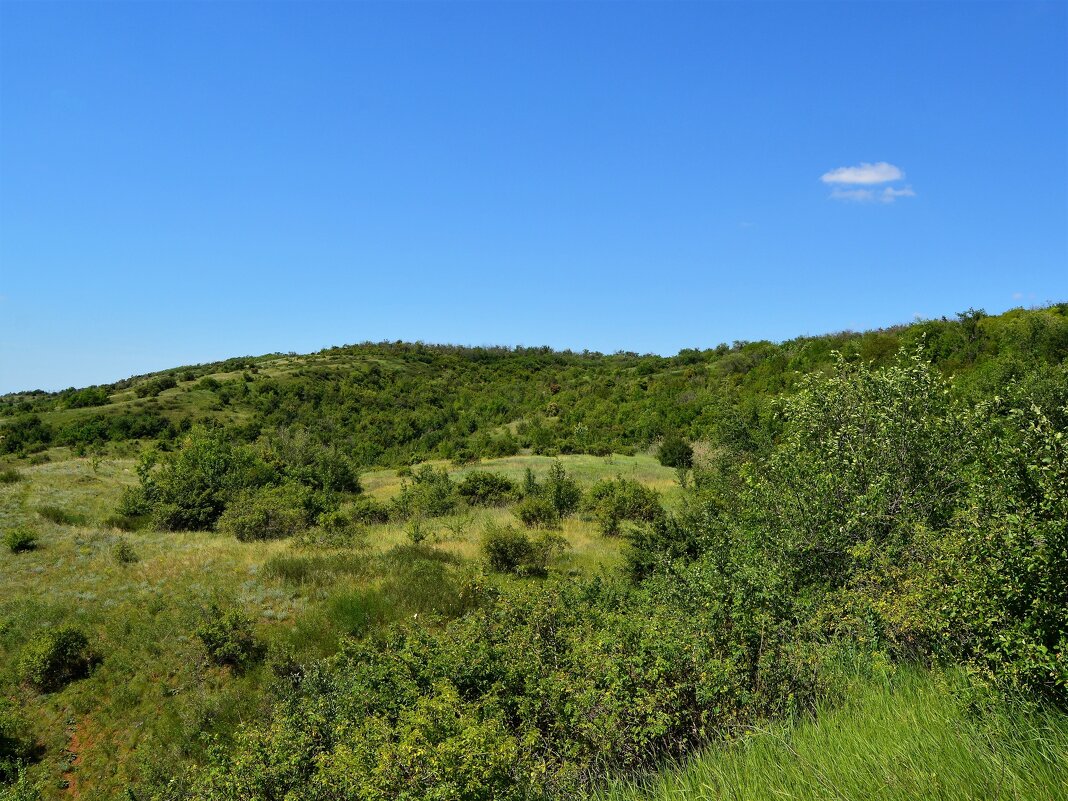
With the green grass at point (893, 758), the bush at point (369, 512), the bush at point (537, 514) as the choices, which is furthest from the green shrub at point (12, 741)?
the bush at point (537, 514)

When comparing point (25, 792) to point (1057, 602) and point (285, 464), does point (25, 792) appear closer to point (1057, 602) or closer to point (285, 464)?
point (1057, 602)

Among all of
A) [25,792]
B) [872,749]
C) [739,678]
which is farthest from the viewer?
[25,792]

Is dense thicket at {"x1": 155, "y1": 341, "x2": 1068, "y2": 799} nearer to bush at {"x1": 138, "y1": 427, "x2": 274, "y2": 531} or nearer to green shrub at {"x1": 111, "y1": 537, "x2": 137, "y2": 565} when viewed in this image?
green shrub at {"x1": 111, "y1": 537, "x2": 137, "y2": 565}

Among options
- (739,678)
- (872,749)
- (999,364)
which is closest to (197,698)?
(739,678)

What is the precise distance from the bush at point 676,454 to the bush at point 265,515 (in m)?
25.2

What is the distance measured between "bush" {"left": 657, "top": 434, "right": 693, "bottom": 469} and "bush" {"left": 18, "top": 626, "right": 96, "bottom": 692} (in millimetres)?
35036

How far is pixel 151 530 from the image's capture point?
26906 millimetres

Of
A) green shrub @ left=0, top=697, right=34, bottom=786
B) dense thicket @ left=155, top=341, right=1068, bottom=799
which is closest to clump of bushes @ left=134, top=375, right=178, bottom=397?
green shrub @ left=0, top=697, right=34, bottom=786

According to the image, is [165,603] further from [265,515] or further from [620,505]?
[620,505]

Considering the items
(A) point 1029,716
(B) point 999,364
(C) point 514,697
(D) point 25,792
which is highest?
(B) point 999,364

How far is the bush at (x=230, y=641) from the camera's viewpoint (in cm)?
1605

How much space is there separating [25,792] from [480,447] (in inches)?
1914

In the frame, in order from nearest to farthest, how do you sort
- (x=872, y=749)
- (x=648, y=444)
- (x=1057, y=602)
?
(x=872, y=749)
(x=1057, y=602)
(x=648, y=444)

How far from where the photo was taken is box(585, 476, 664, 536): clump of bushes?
2914 centimetres
